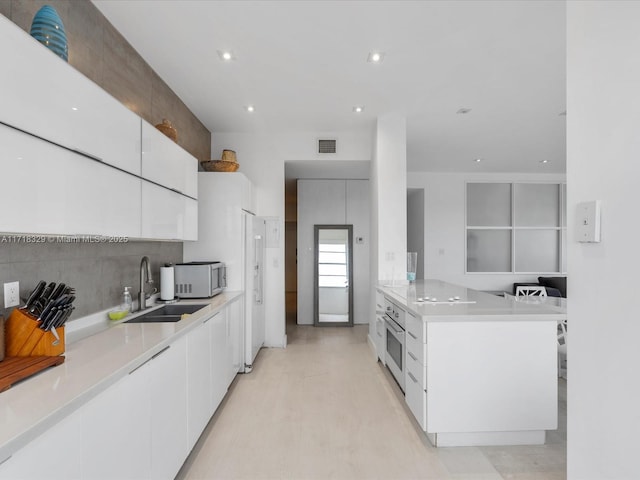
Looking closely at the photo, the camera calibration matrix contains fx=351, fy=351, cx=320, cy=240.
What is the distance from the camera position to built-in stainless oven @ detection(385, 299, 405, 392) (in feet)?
9.55

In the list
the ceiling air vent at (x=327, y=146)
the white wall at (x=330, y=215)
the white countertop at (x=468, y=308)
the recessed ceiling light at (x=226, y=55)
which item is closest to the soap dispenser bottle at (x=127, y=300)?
the recessed ceiling light at (x=226, y=55)

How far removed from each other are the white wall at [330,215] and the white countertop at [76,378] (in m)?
3.95

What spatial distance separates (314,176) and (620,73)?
16.4 feet

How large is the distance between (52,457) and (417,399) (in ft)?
6.82

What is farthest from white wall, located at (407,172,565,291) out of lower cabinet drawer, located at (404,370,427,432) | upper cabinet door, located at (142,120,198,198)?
upper cabinet door, located at (142,120,198,198)

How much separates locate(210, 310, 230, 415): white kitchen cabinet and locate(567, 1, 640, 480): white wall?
2193mm

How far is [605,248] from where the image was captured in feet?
3.23

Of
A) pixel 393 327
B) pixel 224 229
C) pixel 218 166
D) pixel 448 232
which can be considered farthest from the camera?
pixel 448 232

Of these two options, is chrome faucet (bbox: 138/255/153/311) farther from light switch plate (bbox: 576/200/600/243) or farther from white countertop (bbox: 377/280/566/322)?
light switch plate (bbox: 576/200/600/243)

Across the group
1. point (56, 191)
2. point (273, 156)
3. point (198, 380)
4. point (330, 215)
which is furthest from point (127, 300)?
point (330, 215)

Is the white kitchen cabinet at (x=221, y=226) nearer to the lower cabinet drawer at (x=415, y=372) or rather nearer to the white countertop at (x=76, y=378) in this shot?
the white countertop at (x=76, y=378)

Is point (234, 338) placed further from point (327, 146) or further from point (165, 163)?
point (327, 146)

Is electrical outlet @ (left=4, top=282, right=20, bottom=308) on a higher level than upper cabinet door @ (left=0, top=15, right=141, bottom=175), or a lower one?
lower

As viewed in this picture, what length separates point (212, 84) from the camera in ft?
10.7
